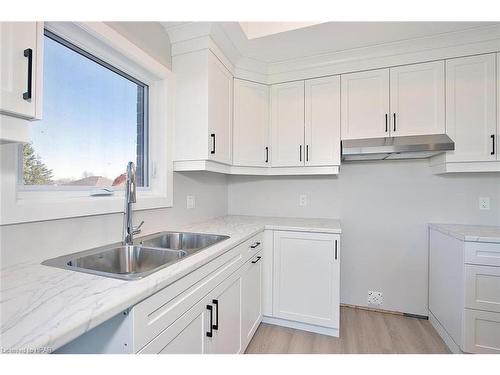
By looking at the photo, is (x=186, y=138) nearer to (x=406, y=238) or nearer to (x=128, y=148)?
(x=128, y=148)

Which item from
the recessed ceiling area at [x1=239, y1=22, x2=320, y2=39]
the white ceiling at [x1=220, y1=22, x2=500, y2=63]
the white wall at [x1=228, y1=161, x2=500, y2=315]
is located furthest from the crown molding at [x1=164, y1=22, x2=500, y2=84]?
→ the white wall at [x1=228, y1=161, x2=500, y2=315]

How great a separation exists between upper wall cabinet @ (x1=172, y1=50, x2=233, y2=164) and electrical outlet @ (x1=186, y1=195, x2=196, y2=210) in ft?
1.24

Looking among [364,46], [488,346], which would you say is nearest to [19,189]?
[364,46]

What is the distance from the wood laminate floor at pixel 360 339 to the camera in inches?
71.0

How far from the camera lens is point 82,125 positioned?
53.0 inches

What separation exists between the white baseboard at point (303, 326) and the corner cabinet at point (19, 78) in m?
2.07

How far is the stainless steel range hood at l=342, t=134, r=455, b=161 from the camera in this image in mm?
1816

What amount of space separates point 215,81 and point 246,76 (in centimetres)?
49

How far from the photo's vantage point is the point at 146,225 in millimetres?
1613

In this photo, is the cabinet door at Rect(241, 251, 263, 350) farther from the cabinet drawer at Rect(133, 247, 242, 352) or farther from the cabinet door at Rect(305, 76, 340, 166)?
the cabinet door at Rect(305, 76, 340, 166)

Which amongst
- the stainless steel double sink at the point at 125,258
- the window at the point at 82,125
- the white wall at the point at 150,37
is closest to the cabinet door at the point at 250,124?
the white wall at the point at 150,37

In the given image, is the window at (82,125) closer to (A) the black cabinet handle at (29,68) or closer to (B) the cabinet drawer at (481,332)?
(A) the black cabinet handle at (29,68)

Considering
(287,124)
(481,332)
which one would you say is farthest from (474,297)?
(287,124)

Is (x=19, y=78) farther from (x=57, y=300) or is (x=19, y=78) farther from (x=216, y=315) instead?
(x=216, y=315)
